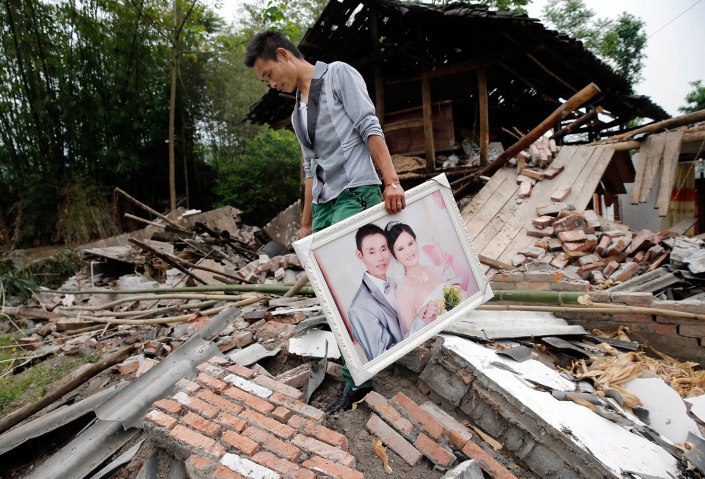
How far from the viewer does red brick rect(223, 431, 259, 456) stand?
1.57m

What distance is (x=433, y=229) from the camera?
188cm

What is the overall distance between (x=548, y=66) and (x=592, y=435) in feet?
20.4

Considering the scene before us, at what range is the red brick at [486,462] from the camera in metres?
1.57

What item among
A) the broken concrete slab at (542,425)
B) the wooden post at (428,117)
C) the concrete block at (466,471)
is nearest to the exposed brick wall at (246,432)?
the concrete block at (466,471)

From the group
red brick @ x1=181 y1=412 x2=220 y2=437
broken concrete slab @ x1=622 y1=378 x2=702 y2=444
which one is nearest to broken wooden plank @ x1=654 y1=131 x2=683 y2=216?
broken concrete slab @ x1=622 y1=378 x2=702 y2=444

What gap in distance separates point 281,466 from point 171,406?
0.66 m

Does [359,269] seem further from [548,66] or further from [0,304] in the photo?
[0,304]

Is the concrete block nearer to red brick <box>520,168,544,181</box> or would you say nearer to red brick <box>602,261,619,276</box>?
red brick <box>602,261,619,276</box>

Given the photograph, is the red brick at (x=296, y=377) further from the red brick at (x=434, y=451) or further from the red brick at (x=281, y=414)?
the red brick at (x=434, y=451)

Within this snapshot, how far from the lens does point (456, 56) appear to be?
265 inches

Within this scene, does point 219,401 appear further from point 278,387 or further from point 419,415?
point 419,415

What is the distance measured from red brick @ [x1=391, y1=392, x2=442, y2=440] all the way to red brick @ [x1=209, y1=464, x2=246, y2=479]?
72 centimetres

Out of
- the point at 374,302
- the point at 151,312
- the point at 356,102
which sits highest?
the point at 356,102

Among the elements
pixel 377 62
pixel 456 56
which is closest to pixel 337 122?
pixel 377 62
